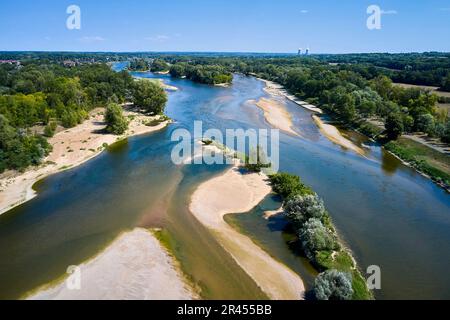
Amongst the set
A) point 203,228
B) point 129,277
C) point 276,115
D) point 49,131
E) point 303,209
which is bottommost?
point 129,277

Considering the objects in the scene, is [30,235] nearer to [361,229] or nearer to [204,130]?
[361,229]

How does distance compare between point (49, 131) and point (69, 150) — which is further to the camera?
point (49, 131)

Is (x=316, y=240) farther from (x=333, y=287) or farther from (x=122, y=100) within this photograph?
(x=122, y=100)

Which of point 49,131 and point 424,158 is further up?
point 49,131

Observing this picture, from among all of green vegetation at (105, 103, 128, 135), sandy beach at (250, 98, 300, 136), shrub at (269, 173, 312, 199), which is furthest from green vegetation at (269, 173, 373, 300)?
green vegetation at (105, 103, 128, 135)

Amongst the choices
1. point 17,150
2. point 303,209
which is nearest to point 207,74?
point 17,150

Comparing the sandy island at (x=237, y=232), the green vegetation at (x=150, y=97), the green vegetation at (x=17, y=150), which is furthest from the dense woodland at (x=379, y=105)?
the green vegetation at (x=17, y=150)
